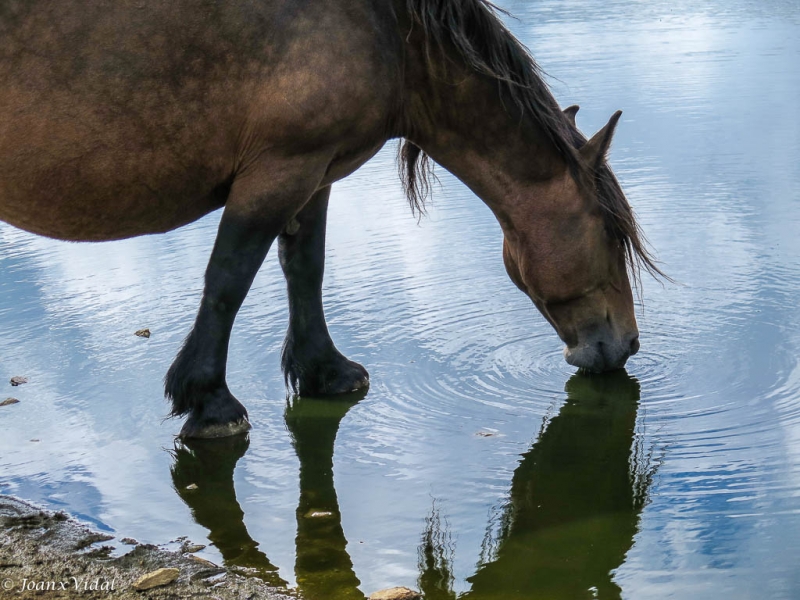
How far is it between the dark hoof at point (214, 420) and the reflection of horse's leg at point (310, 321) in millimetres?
436

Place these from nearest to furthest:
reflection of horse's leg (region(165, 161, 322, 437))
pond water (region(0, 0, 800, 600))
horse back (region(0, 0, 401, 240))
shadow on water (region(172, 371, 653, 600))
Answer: shadow on water (region(172, 371, 653, 600)) → pond water (region(0, 0, 800, 600)) → horse back (region(0, 0, 401, 240)) → reflection of horse's leg (region(165, 161, 322, 437))

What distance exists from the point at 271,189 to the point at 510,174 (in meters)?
0.88

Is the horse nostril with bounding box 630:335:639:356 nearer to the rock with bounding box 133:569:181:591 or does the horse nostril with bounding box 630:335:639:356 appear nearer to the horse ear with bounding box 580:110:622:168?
the horse ear with bounding box 580:110:622:168

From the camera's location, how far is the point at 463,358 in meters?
4.18

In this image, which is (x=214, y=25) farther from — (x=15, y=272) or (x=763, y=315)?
(x=15, y=272)

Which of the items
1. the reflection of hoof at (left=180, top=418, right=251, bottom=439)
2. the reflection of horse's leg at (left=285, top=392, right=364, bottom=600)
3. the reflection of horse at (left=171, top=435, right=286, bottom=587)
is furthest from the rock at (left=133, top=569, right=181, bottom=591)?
the reflection of hoof at (left=180, top=418, right=251, bottom=439)

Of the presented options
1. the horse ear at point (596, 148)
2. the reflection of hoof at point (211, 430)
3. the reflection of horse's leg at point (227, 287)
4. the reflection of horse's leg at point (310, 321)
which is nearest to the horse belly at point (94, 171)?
the reflection of horse's leg at point (227, 287)

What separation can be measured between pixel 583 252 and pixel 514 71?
0.69 metres

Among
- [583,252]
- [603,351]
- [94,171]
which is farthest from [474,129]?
[94,171]

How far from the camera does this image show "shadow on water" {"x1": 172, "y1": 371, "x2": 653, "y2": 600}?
267 centimetres

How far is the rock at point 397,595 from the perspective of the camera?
2.56m

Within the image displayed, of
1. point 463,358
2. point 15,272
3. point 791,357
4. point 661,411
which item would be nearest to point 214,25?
point 463,358

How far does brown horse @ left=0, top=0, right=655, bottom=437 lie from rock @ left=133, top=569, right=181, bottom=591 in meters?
1.06

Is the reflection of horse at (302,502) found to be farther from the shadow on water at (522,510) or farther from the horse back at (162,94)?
the horse back at (162,94)
